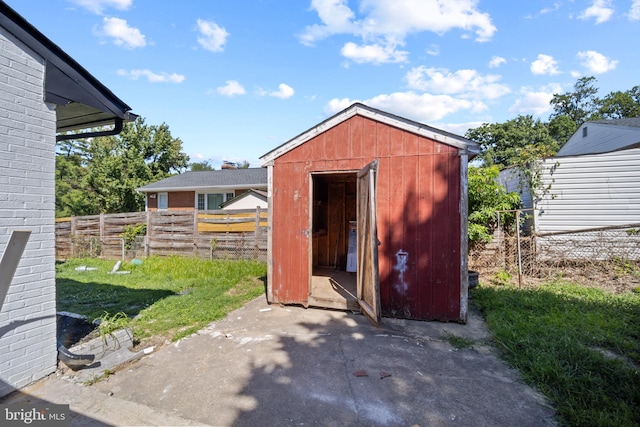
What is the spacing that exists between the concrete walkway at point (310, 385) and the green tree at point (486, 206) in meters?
3.60

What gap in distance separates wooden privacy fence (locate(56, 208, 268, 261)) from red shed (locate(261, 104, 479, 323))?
3315mm

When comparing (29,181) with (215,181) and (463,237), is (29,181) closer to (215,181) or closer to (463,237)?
(463,237)

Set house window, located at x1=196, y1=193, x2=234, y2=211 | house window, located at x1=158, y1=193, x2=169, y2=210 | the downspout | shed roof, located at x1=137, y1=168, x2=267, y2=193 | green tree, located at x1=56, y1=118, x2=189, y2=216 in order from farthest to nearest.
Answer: green tree, located at x1=56, y1=118, x2=189, y2=216 → house window, located at x1=158, y1=193, x2=169, y2=210 → house window, located at x1=196, y1=193, x2=234, y2=211 → shed roof, located at x1=137, y1=168, x2=267, y2=193 → the downspout

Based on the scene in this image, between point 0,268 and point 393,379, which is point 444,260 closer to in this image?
point 393,379

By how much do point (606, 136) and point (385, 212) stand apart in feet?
44.1

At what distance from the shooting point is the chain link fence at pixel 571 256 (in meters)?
5.97

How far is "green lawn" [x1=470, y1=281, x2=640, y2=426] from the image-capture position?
2.33m

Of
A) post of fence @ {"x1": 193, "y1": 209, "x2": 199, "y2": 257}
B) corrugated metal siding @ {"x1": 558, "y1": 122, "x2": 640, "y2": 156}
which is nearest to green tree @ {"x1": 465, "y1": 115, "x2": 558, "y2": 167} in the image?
corrugated metal siding @ {"x1": 558, "y1": 122, "x2": 640, "y2": 156}

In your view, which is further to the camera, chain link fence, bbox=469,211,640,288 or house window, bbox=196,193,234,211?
house window, bbox=196,193,234,211

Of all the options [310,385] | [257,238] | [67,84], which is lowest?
[310,385]

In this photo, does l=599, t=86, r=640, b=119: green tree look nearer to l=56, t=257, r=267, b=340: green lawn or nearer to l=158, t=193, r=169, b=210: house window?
l=56, t=257, r=267, b=340: green lawn

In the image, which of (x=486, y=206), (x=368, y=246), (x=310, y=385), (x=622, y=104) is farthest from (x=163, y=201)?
(x=622, y=104)

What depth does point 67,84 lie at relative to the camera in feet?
9.69

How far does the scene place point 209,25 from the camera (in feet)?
23.0
